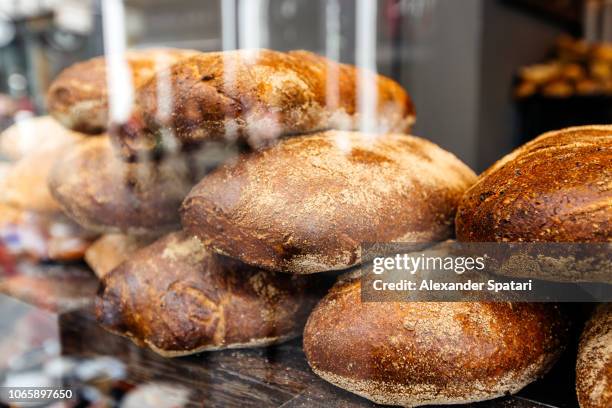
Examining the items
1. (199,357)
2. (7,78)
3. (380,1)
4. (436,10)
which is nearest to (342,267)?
(199,357)

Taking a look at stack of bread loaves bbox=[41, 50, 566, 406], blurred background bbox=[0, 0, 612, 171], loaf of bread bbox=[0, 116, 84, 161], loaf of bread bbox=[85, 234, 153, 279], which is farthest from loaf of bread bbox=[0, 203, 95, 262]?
stack of bread loaves bbox=[41, 50, 566, 406]

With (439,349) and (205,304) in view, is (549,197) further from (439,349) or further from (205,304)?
(205,304)

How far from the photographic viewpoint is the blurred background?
1.00 m

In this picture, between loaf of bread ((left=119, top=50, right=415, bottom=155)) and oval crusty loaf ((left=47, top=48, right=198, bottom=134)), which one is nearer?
loaf of bread ((left=119, top=50, right=415, bottom=155))

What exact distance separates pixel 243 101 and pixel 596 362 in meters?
0.60

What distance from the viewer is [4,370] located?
3.47ft

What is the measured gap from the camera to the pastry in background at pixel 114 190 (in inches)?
41.9

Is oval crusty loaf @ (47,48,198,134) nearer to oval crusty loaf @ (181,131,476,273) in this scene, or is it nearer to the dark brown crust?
oval crusty loaf @ (181,131,476,273)

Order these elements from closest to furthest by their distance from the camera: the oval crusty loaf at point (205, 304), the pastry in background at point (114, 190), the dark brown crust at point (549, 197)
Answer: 1. the dark brown crust at point (549, 197)
2. the oval crusty loaf at point (205, 304)
3. the pastry in background at point (114, 190)

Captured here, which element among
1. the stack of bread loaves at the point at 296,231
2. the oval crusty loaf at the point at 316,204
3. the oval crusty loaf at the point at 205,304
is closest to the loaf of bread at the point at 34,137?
the stack of bread loaves at the point at 296,231

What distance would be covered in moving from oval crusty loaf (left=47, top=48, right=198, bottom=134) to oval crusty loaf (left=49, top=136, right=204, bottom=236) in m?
0.05

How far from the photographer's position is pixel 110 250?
4.34ft

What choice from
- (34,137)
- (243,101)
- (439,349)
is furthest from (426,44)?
(439,349)

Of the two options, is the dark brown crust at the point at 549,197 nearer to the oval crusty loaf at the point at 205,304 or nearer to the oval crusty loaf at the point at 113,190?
the oval crusty loaf at the point at 205,304
